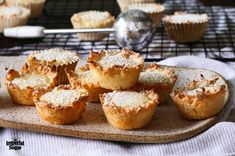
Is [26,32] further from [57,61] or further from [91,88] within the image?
[91,88]

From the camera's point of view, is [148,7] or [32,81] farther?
[148,7]

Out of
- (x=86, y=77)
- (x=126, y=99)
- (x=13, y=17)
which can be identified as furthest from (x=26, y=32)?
(x=126, y=99)

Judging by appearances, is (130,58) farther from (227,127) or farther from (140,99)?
(227,127)

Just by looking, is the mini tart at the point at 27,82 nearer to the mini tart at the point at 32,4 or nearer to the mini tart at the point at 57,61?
the mini tart at the point at 57,61

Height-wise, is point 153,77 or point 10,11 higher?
point 10,11

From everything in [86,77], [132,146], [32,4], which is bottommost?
[132,146]

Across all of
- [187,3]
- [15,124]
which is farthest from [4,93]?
[187,3]

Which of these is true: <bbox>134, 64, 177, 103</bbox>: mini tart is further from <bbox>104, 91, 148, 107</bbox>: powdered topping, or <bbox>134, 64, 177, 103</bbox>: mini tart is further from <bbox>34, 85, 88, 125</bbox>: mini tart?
<bbox>34, 85, 88, 125</bbox>: mini tart
